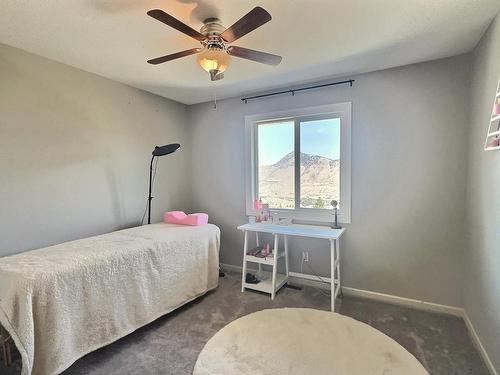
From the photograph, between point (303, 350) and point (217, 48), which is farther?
point (217, 48)

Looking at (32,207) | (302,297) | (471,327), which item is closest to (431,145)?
(471,327)

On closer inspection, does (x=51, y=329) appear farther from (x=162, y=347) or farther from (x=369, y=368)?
(x=369, y=368)

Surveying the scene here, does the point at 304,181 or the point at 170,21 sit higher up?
the point at 170,21

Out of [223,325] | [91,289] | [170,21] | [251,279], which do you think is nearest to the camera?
[170,21]

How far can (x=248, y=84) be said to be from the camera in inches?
121

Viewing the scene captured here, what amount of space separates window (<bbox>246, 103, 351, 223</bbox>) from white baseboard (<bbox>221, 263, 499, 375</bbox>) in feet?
2.37

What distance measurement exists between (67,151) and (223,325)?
216cm

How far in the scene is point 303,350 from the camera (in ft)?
5.36

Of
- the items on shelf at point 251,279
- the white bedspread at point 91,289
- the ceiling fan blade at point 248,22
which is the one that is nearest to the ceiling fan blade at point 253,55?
the ceiling fan blade at point 248,22

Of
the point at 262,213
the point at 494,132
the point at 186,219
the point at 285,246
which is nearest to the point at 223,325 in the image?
the point at 285,246

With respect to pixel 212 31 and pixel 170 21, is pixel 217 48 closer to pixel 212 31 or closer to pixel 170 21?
pixel 212 31

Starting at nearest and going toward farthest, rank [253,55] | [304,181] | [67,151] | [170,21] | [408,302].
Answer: [170,21] → [253,55] → [67,151] → [408,302] → [304,181]

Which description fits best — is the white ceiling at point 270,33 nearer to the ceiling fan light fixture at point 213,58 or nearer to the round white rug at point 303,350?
the ceiling fan light fixture at point 213,58

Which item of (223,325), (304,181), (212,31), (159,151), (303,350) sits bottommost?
(223,325)
